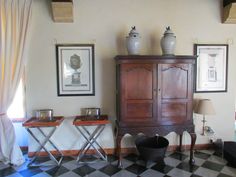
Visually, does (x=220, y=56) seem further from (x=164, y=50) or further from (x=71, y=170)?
(x=71, y=170)

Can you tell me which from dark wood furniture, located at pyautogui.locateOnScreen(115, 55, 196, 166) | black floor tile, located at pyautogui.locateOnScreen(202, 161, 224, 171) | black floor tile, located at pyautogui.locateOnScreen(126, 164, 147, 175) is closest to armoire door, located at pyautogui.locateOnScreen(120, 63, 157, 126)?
dark wood furniture, located at pyautogui.locateOnScreen(115, 55, 196, 166)

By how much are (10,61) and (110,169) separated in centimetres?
221

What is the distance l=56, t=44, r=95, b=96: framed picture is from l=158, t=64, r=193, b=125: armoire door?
117 cm

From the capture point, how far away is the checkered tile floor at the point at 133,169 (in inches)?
112

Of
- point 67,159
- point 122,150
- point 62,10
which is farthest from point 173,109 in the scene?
point 62,10

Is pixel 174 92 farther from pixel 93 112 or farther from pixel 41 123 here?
pixel 41 123

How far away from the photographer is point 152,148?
3066 mm

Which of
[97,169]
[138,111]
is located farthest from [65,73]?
[97,169]

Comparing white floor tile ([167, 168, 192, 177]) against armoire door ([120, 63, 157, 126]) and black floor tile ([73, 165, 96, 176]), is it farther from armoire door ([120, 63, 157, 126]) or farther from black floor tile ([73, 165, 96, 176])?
black floor tile ([73, 165, 96, 176])

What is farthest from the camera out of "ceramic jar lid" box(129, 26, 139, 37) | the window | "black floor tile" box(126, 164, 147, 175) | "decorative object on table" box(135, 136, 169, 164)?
the window

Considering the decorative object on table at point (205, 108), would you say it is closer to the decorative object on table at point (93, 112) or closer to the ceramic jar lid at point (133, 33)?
the ceramic jar lid at point (133, 33)

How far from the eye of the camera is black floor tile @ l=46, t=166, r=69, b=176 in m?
2.89

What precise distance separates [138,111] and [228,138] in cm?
198

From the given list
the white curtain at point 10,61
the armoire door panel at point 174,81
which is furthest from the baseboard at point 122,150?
the armoire door panel at point 174,81
